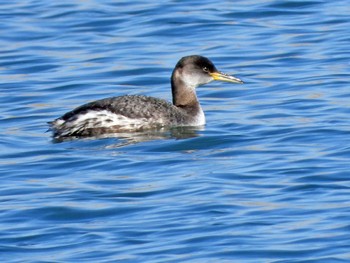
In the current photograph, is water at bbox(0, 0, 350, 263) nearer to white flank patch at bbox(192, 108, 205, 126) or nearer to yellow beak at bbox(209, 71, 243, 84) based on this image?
white flank patch at bbox(192, 108, 205, 126)

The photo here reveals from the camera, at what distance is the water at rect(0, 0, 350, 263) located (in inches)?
440

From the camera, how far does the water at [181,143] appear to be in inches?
440

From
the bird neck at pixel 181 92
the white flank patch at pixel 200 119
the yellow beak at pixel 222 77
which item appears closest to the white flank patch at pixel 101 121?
the white flank patch at pixel 200 119

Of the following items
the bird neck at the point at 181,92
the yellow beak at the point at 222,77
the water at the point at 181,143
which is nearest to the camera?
the water at the point at 181,143

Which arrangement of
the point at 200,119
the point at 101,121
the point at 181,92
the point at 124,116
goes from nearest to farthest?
the point at 101,121
the point at 124,116
the point at 200,119
the point at 181,92

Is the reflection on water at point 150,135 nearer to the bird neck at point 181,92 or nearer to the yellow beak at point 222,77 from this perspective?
the bird neck at point 181,92

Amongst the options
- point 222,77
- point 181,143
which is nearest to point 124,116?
point 181,143

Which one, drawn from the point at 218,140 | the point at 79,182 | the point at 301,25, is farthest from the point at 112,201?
the point at 301,25

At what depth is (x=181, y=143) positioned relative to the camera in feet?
49.3

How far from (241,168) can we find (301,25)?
8.29 meters

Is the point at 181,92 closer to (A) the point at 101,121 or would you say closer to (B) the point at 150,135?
(B) the point at 150,135

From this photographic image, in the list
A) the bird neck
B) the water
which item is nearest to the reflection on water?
the water

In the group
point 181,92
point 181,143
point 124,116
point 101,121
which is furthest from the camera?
point 181,92

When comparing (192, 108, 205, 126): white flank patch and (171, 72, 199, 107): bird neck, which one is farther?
(171, 72, 199, 107): bird neck
